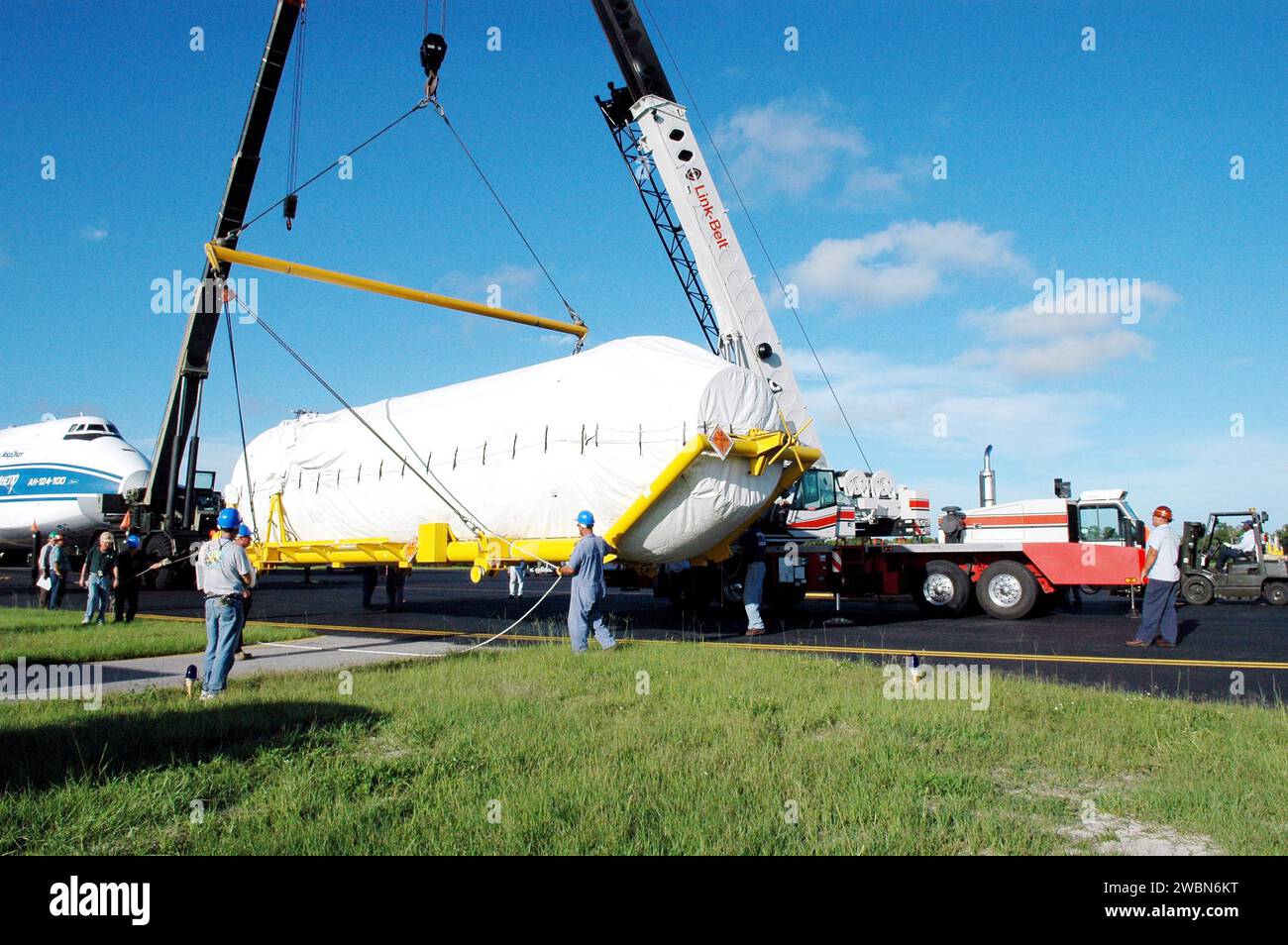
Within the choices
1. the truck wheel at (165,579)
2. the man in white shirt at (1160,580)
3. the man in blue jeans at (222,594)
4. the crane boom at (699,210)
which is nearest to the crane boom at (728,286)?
the crane boom at (699,210)

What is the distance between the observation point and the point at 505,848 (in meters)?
3.82

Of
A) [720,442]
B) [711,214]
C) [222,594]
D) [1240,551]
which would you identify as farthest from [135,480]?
[1240,551]

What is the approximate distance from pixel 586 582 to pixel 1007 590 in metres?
9.16

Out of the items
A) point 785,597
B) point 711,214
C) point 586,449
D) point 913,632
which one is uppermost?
point 711,214

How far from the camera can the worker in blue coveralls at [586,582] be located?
10.5 metres

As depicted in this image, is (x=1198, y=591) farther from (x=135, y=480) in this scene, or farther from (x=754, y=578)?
(x=135, y=480)

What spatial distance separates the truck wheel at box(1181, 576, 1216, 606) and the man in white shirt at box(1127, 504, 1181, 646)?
8.82 metres

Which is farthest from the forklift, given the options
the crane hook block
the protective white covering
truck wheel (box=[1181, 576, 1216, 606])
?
the crane hook block

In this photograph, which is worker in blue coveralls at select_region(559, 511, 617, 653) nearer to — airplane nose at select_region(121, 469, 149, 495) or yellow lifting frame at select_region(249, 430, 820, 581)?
yellow lifting frame at select_region(249, 430, 820, 581)

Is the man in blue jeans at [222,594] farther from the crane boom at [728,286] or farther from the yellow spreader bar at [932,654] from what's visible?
the crane boom at [728,286]

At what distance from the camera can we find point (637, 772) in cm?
499

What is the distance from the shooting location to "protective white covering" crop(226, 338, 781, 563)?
11.1 m

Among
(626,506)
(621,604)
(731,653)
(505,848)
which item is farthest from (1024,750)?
(621,604)

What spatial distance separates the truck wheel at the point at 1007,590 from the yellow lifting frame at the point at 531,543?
18.7 feet
